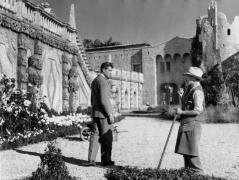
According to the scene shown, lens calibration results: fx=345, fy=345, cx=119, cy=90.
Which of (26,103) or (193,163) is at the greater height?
(26,103)

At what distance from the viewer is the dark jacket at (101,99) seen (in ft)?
20.7

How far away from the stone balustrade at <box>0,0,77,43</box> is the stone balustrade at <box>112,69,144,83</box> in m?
18.6

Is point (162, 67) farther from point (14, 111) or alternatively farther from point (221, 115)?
point (14, 111)

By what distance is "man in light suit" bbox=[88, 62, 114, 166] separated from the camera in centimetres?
630

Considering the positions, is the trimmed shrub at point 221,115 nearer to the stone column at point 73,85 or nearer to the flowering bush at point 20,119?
the stone column at point 73,85

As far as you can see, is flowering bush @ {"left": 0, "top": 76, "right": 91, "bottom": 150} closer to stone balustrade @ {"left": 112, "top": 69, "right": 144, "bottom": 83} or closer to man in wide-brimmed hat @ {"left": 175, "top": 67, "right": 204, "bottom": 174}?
man in wide-brimmed hat @ {"left": 175, "top": 67, "right": 204, "bottom": 174}

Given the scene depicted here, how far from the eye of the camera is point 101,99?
20.7 feet

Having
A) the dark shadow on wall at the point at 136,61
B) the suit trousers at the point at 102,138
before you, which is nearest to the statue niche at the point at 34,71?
the suit trousers at the point at 102,138

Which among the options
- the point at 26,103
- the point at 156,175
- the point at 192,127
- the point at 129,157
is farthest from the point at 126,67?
the point at 156,175

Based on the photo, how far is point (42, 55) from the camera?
13359 millimetres

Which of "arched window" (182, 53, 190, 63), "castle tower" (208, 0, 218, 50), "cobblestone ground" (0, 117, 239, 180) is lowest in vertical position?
"cobblestone ground" (0, 117, 239, 180)

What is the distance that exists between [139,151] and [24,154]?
2633 mm

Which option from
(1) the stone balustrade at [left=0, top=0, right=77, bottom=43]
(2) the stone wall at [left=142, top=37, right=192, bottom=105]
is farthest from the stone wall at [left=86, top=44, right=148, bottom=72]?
(1) the stone balustrade at [left=0, top=0, right=77, bottom=43]

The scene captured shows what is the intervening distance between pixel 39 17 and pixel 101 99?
25.8 ft
